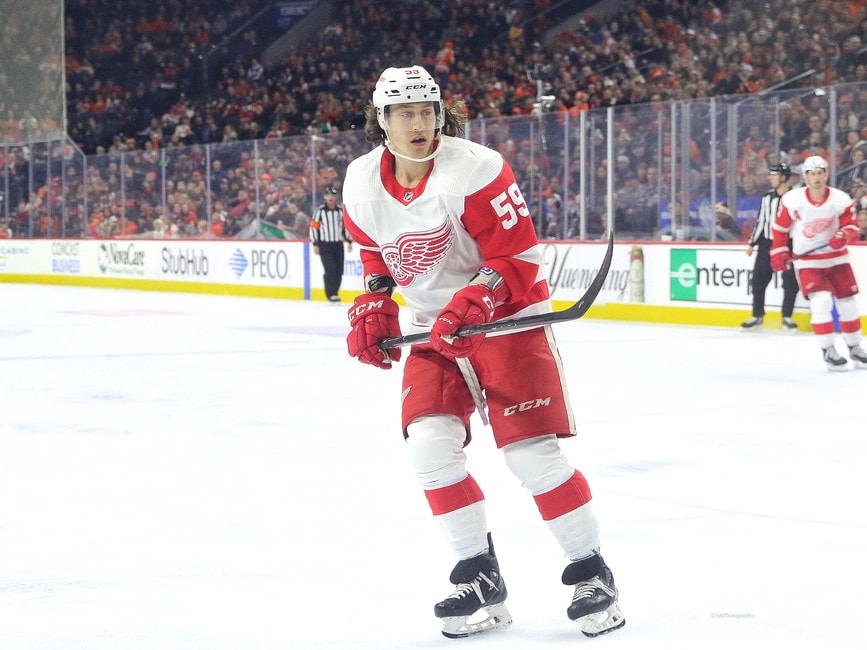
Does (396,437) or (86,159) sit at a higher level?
(86,159)

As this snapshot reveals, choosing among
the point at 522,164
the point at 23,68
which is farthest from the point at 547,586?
the point at 23,68

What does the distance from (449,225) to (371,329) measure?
0.96ft

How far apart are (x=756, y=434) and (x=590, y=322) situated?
21.2 ft

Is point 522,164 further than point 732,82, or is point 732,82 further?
point 732,82

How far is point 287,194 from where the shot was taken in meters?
15.4

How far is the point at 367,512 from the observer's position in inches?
154

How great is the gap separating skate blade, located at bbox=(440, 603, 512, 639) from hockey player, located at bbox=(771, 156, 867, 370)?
217 inches

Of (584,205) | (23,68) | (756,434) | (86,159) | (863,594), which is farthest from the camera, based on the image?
(86,159)

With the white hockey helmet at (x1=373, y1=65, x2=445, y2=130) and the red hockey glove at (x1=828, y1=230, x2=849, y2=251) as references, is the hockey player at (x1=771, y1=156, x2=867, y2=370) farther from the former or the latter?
the white hockey helmet at (x1=373, y1=65, x2=445, y2=130)

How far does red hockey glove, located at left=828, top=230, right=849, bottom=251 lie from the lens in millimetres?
7880

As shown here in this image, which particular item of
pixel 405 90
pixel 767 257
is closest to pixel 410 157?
pixel 405 90

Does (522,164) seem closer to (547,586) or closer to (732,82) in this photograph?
(732,82)

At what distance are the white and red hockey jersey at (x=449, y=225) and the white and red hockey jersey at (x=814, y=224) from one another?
218 inches

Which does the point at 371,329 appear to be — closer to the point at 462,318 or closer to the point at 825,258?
the point at 462,318
